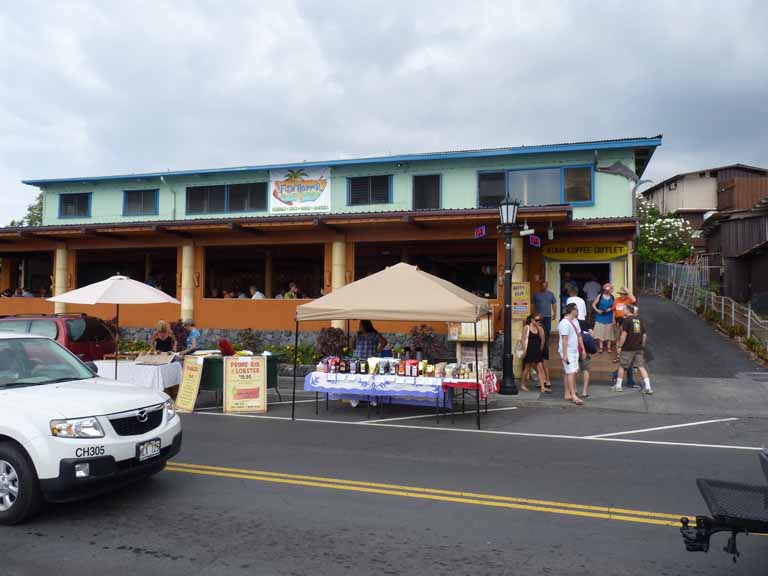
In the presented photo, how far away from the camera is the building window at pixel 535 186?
18797mm

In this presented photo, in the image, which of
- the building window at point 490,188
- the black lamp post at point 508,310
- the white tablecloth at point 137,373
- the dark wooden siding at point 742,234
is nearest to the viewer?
the white tablecloth at point 137,373

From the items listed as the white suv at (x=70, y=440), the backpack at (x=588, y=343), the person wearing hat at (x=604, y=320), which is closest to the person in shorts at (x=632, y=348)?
the backpack at (x=588, y=343)

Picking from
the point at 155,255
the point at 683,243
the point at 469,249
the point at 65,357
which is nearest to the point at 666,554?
the point at 65,357

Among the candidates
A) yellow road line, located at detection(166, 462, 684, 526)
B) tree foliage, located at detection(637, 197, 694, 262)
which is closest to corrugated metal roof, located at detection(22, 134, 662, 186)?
yellow road line, located at detection(166, 462, 684, 526)

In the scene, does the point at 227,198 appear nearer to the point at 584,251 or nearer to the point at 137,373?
the point at 137,373

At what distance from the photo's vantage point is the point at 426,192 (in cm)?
2019

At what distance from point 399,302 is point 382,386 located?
4.87ft

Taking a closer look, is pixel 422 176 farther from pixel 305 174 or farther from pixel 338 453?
pixel 338 453

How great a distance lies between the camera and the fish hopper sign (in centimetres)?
1680

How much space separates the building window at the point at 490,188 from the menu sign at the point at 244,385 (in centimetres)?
1067

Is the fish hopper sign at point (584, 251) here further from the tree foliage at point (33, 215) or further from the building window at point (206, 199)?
the tree foliage at point (33, 215)

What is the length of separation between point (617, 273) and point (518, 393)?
6137 mm

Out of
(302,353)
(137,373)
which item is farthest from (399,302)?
(302,353)

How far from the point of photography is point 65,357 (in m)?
6.80
